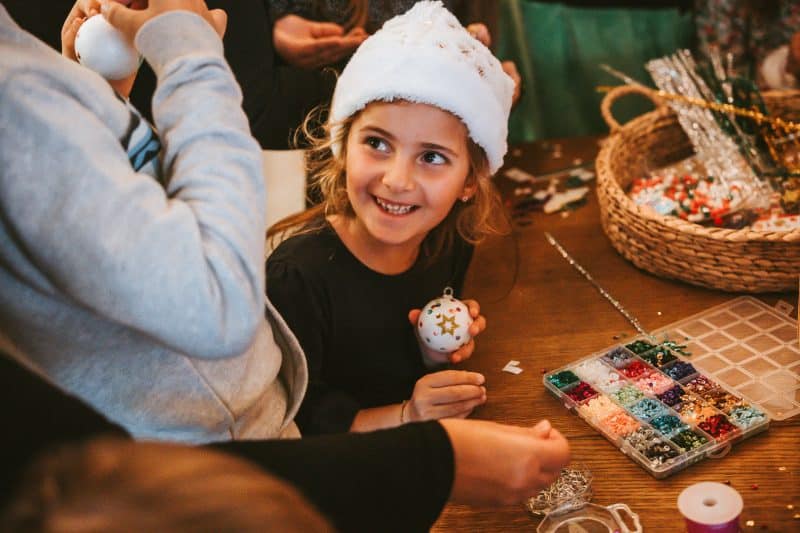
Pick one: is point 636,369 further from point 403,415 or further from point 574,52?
point 574,52

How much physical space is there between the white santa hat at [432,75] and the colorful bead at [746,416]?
1.69ft

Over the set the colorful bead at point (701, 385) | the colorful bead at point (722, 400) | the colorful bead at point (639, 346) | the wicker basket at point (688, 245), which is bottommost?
the colorful bead at point (639, 346)

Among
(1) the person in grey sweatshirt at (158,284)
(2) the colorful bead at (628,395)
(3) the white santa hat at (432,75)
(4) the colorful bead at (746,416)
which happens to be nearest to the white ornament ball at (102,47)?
(1) the person in grey sweatshirt at (158,284)

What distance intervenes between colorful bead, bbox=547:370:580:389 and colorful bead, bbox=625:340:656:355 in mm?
117

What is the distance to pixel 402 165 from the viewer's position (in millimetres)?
1213

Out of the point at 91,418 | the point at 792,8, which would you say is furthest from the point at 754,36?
the point at 91,418

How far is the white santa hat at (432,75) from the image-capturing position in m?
1.17

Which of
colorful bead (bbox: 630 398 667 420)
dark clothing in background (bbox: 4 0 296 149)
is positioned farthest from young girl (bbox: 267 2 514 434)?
dark clothing in background (bbox: 4 0 296 149)

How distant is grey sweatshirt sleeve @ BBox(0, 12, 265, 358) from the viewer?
0.68m

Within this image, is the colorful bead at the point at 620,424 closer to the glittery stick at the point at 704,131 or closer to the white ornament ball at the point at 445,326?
the white ornament ball at the point at 445,326

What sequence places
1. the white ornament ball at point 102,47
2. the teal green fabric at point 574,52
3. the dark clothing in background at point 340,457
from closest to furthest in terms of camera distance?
the dark clothing in background at point 340,457 → the white ornament ball at point 102,47 → the teal green fabric at point 574,52

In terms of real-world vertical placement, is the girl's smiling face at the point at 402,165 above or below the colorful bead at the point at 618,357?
above

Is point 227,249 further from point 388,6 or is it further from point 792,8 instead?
point 792,8

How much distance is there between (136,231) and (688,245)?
99 cm
